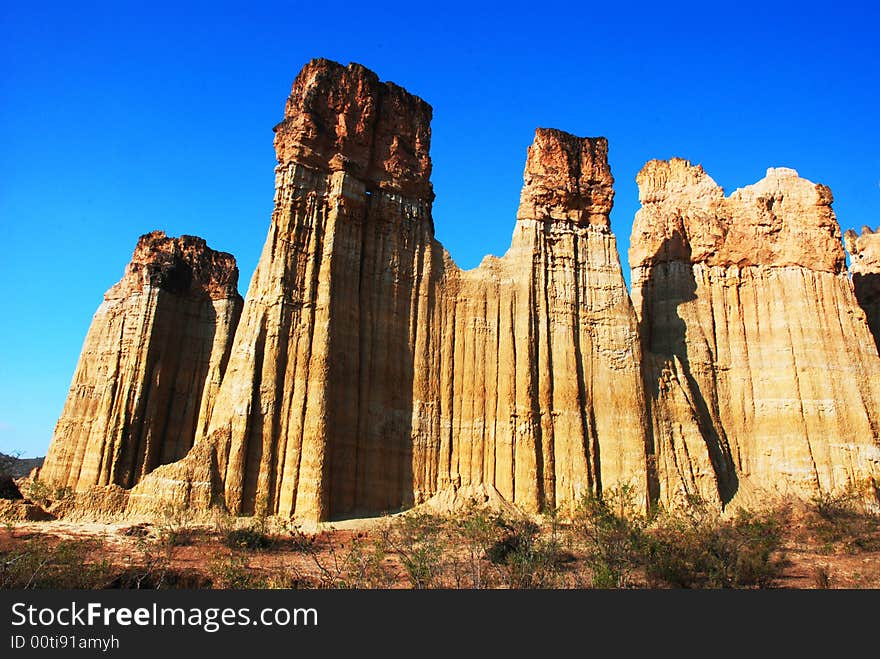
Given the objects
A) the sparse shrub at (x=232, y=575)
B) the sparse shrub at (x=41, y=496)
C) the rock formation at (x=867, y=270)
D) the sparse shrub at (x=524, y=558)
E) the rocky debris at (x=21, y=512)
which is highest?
the rock formation at (x=867, y=270)

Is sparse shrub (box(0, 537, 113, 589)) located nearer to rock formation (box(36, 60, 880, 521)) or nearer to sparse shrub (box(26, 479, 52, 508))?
rock formation (box(36, 60, 880, 521))

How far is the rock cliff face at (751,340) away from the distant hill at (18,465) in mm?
43730

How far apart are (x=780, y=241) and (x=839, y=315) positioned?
14.9 ft

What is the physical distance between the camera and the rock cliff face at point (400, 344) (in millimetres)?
24031

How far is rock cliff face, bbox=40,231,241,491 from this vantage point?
3155cm

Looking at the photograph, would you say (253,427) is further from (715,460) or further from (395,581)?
(715,460)

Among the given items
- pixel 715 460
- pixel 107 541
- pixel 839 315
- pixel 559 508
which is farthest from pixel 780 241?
pixel 107 541

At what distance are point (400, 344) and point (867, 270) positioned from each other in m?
35.4

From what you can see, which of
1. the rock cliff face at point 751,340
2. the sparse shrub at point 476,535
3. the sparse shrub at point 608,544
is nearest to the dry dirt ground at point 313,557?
the sparse shrub at point 476,535

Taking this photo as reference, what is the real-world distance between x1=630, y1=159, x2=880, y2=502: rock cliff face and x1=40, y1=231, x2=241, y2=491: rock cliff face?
70.1 feet

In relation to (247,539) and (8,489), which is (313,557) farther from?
(8,489)

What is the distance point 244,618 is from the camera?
9.01 metres

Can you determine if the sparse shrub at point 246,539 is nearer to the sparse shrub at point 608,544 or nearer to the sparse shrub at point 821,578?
the sparse shrub at point 608,544

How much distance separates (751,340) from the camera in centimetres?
3425
